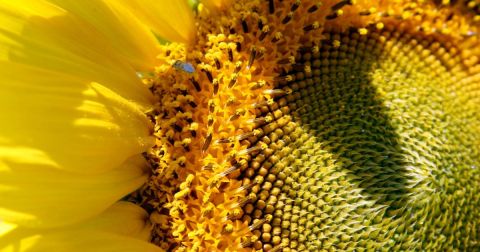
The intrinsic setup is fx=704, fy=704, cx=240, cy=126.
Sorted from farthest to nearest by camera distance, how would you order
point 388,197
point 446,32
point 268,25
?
point 446,32
point 268,25
point 388,197

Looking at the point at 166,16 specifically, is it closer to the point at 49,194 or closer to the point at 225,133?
the point at 225,133

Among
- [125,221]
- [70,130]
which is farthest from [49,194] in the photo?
[125,221]

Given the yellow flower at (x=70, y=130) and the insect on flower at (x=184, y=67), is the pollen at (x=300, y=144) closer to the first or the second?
the insect on flower at (x=184, y=67)

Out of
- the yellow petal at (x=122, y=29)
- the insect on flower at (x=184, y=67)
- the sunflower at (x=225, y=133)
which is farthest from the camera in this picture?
the insect on flower at (x=184, y=67)

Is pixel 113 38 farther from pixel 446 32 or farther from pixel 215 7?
pixel 446 32

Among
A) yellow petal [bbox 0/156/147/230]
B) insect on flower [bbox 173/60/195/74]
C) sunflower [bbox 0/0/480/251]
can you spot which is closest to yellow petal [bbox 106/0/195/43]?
sunflower [bbox 0/0/480/251]

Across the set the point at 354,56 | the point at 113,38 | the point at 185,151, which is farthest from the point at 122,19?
the point at 354,56

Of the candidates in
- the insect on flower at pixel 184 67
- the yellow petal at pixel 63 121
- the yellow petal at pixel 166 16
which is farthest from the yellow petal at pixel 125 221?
the yellow petal at pixel 166 16
